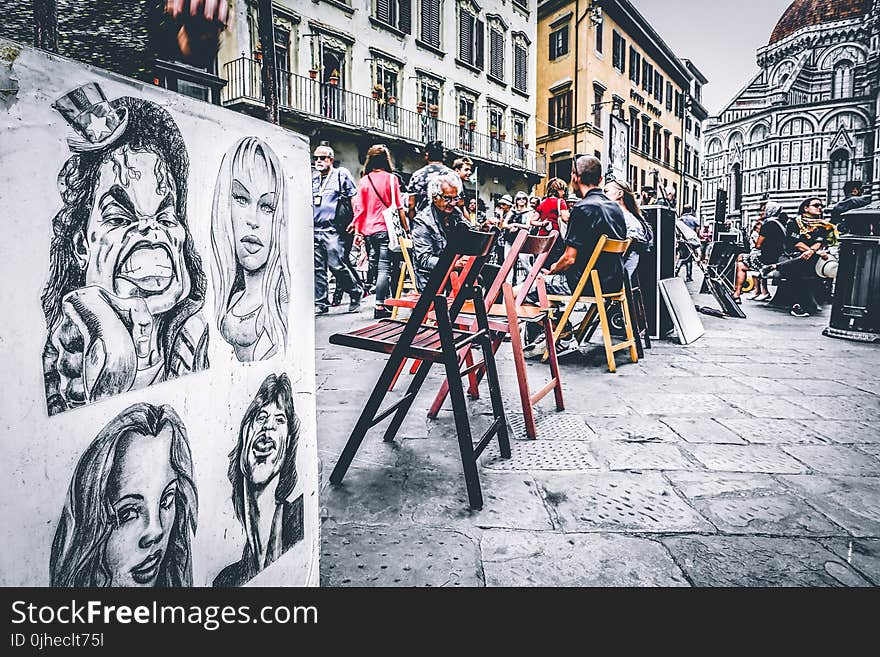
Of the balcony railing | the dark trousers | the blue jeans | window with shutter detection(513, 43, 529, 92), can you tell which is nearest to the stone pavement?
the balcony railing

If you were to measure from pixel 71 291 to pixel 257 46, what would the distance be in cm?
98

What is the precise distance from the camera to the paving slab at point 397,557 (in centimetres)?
140

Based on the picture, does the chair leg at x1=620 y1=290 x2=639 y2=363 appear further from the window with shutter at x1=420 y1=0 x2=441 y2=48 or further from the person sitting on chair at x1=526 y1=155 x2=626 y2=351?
the window with shutter at x1=420 y1=0 x2=441 y2=48

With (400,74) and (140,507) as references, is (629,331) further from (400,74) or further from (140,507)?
(140,507)

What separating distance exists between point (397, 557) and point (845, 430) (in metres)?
2.20

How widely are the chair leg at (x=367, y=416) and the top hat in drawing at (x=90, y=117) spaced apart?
117 centimetres

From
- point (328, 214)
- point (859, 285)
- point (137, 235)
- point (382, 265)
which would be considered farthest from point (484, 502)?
point (859, 285)

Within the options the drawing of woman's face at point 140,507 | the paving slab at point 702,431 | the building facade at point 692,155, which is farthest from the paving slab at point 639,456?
the building facade at point 692,155

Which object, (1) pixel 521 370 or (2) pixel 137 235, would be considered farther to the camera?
(1) pixel 521 370

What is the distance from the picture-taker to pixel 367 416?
1871 millimetres

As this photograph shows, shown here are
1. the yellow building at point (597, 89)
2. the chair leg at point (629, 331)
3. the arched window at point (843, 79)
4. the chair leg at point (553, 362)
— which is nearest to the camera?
the chair leg at point (553, 362)

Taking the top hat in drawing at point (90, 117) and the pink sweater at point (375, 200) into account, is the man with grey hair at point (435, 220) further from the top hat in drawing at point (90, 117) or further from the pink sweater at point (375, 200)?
the top hat in drawing at point (90, 117)

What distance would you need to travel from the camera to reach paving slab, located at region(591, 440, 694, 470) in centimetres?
214

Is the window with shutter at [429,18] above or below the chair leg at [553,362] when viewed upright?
above
